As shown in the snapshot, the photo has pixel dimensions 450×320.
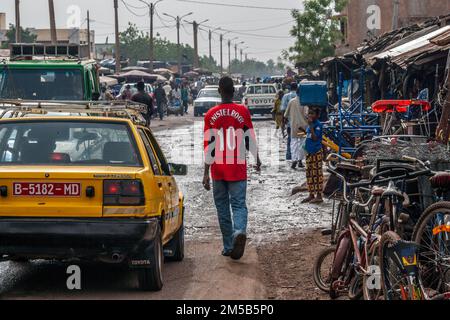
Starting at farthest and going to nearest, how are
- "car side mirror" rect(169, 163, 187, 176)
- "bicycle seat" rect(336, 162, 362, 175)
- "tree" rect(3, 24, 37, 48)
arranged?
"tree" rect(3, 24, 37, 48) → "car side mirror" rect(169, 163, 187, 176) → "bicycle seat" rect(336, 162, 362, 175)

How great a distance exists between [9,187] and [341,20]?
5537 cm

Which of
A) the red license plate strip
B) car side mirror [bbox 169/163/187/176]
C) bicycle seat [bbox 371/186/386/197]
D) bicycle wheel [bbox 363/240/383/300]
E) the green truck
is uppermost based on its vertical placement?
the green truck

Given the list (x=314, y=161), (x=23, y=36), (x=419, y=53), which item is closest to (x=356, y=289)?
(x=314, y=161)

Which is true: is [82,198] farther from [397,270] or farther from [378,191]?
[397,270]

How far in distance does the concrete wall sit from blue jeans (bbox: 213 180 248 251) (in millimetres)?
31169

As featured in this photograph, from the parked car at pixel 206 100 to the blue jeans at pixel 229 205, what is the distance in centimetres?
3670

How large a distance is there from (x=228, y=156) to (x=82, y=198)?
264 centimetres

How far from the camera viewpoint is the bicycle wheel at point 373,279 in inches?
272

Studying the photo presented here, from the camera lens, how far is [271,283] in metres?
9.04

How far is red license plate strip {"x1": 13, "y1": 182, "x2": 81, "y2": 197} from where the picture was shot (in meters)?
7.79

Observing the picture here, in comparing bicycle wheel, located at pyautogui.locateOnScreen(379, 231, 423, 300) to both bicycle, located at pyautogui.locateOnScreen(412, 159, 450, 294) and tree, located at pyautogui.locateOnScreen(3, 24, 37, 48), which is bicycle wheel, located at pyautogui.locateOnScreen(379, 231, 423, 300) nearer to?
bicycle, located at pyautogui.locateOnScreen(412, 159, 450, 294)

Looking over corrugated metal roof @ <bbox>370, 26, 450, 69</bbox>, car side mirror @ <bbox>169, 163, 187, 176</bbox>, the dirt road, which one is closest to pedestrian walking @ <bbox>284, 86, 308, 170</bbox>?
corrugated metal roof @ <bbox>370, 26, 450, 69</bbox>

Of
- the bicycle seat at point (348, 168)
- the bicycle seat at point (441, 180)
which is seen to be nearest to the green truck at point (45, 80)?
the bicycle seat at point (348, 168)
